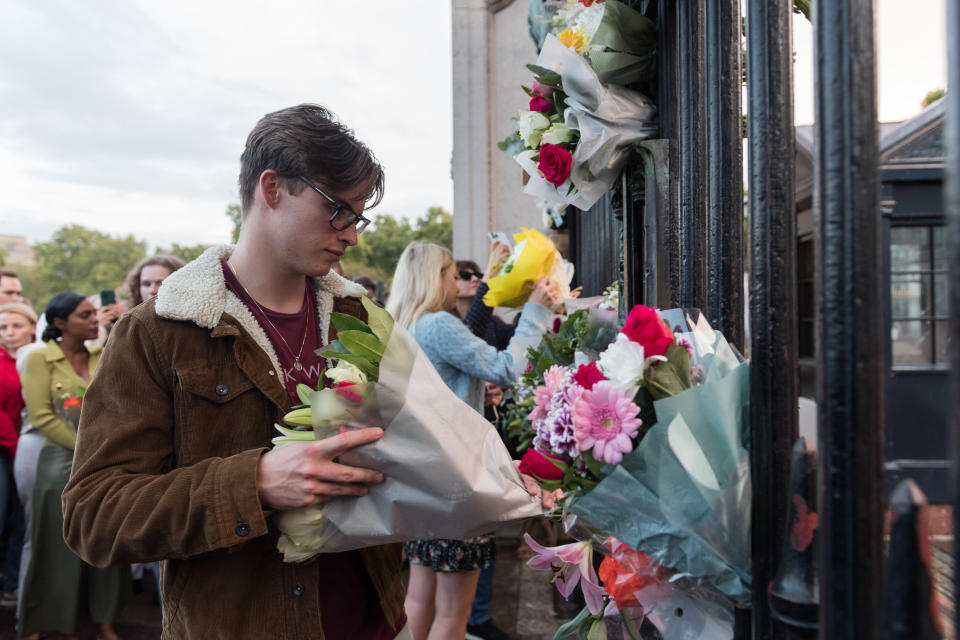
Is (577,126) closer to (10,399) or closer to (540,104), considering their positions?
(540,104)

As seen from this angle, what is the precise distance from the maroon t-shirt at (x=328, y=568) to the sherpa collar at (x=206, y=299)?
3cm

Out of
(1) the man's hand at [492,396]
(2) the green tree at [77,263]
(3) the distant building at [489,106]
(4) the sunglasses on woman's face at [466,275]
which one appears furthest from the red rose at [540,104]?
(2) the green tree at [77,263]

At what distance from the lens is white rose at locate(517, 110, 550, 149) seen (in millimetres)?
1814

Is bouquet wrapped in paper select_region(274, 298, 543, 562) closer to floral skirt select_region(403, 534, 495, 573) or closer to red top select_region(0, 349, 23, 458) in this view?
floral skirt select_region(403, 534, 495, 573)

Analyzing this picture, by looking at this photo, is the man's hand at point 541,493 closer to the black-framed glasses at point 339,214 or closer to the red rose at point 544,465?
the red rose at point 544,465

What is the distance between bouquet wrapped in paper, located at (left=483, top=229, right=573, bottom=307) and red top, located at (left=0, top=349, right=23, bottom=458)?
316 cm

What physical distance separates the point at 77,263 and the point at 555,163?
51.9 meters

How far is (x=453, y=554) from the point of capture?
2.96 metres

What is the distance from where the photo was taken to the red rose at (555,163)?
169 centimetres

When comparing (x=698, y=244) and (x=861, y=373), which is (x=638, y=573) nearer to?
(x=861, y=373)

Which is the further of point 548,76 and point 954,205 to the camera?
point 548,76

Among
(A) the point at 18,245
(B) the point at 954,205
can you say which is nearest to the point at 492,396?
(B) the point at 954,205

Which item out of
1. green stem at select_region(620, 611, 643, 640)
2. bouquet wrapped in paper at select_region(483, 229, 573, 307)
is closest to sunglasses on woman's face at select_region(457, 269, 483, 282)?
bouquet wrapped in paper at select_region(483, 229, 573, 307)

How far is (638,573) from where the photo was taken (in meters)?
1.07
